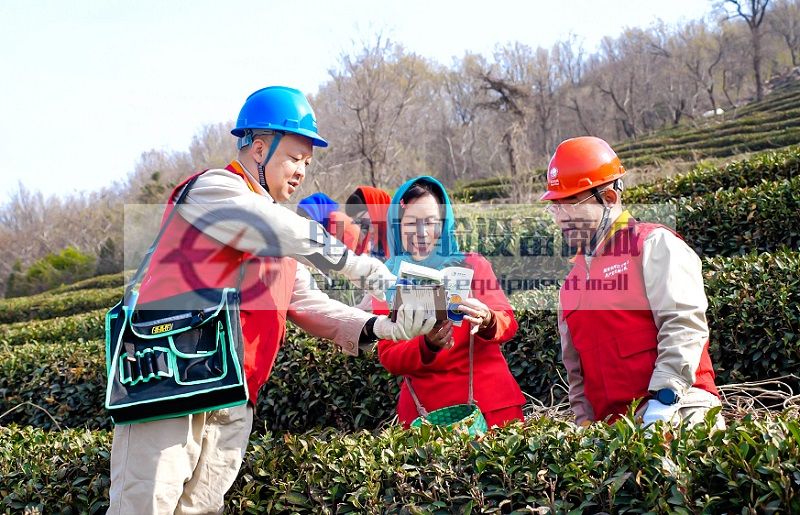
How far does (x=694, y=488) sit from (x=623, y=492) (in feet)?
0.61

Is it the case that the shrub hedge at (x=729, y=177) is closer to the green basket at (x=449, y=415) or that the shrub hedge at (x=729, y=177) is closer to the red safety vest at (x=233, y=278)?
the green basket at (x=449, y=415)

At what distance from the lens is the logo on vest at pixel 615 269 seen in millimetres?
2562

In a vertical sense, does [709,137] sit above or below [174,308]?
above

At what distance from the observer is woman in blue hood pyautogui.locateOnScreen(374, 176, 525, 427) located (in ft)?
9.07

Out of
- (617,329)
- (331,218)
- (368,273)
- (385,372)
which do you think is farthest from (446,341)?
(331,218)

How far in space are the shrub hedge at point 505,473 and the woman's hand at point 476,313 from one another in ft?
1.52

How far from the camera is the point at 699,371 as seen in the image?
2.47m

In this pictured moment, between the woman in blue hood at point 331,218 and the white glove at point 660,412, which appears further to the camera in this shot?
the woman in blue hood at point 331,218

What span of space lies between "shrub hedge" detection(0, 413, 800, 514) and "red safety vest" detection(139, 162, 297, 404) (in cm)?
36

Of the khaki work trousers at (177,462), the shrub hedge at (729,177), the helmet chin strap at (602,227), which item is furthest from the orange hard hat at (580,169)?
the shrub hedge at (729,177)

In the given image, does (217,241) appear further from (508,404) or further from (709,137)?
(709,137)

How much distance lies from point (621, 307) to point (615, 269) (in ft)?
0.48

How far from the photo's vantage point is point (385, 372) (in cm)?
410

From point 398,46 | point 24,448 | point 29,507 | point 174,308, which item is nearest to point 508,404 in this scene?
point 174,308
